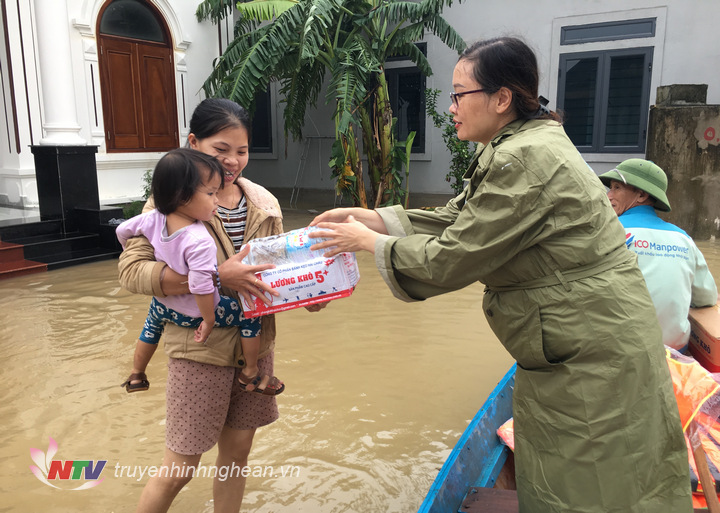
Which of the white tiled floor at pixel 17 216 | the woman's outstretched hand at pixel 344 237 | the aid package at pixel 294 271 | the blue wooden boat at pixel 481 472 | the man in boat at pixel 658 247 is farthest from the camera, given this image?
the white tiled floor at pixel 17 216

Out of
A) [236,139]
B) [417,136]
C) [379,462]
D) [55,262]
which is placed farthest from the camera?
[417,136]

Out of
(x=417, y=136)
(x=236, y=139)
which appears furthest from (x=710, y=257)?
(x=236, y=139)

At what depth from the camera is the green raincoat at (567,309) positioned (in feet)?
5.01

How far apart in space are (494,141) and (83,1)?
9300 mm

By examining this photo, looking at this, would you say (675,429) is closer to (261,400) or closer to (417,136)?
(261,400)

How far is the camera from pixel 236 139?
2.03m

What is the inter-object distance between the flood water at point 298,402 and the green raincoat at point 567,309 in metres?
1.40

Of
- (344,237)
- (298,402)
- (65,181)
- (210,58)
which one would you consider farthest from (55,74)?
(344,237)

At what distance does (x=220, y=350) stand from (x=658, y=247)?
1.99 m

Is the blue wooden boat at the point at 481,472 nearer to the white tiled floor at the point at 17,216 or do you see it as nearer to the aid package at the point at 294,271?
the aid package at the point at 294,271

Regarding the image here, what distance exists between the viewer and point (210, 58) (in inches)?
436

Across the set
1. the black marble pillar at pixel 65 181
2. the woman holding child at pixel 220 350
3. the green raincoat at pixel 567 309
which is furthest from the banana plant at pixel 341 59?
the green raincoat at pixel 567 309

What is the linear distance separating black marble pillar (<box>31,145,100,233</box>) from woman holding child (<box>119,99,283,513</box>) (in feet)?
21.9

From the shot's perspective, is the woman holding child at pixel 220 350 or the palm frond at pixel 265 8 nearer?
the woman holding child at pixel 220 350
